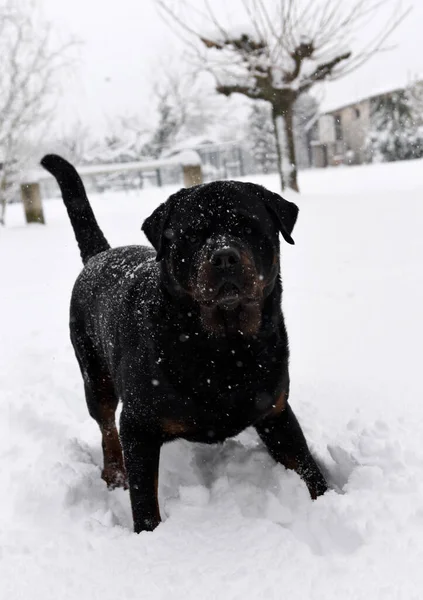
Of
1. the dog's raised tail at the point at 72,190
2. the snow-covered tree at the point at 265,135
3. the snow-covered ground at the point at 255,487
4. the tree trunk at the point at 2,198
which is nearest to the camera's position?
the snow-covered ground at the point at 255,487

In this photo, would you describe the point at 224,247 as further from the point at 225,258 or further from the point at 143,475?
the point at 143,475

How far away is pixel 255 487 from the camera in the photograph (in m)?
2.33

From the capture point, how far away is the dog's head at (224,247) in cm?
187

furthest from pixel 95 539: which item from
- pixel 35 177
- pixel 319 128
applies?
pixel 319 128

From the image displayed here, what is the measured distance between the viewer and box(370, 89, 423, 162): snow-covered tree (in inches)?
958

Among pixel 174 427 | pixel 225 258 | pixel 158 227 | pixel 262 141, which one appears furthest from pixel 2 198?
pixel 262 141

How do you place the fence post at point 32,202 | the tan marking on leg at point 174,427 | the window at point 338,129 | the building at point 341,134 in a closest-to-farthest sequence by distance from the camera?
the tan marking on leg at point 174,427
the fence post at point 32,202
the building at point 341,134
the window at point 338,129

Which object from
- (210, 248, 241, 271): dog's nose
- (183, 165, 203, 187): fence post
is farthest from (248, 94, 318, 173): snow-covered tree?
(210, 248, 241, 271): dog's nose

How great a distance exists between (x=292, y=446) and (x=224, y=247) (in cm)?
95

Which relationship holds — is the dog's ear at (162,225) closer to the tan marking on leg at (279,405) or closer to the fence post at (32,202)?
the tan marking on leg at (279,405)

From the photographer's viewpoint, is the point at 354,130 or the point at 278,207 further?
the point at 354,130

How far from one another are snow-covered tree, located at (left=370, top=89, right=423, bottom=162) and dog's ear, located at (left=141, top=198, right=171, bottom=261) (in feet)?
76.2

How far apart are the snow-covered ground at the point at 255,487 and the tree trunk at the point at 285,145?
5.73m

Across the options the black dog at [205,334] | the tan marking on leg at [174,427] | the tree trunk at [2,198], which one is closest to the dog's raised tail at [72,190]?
the black dog at [205,334]
